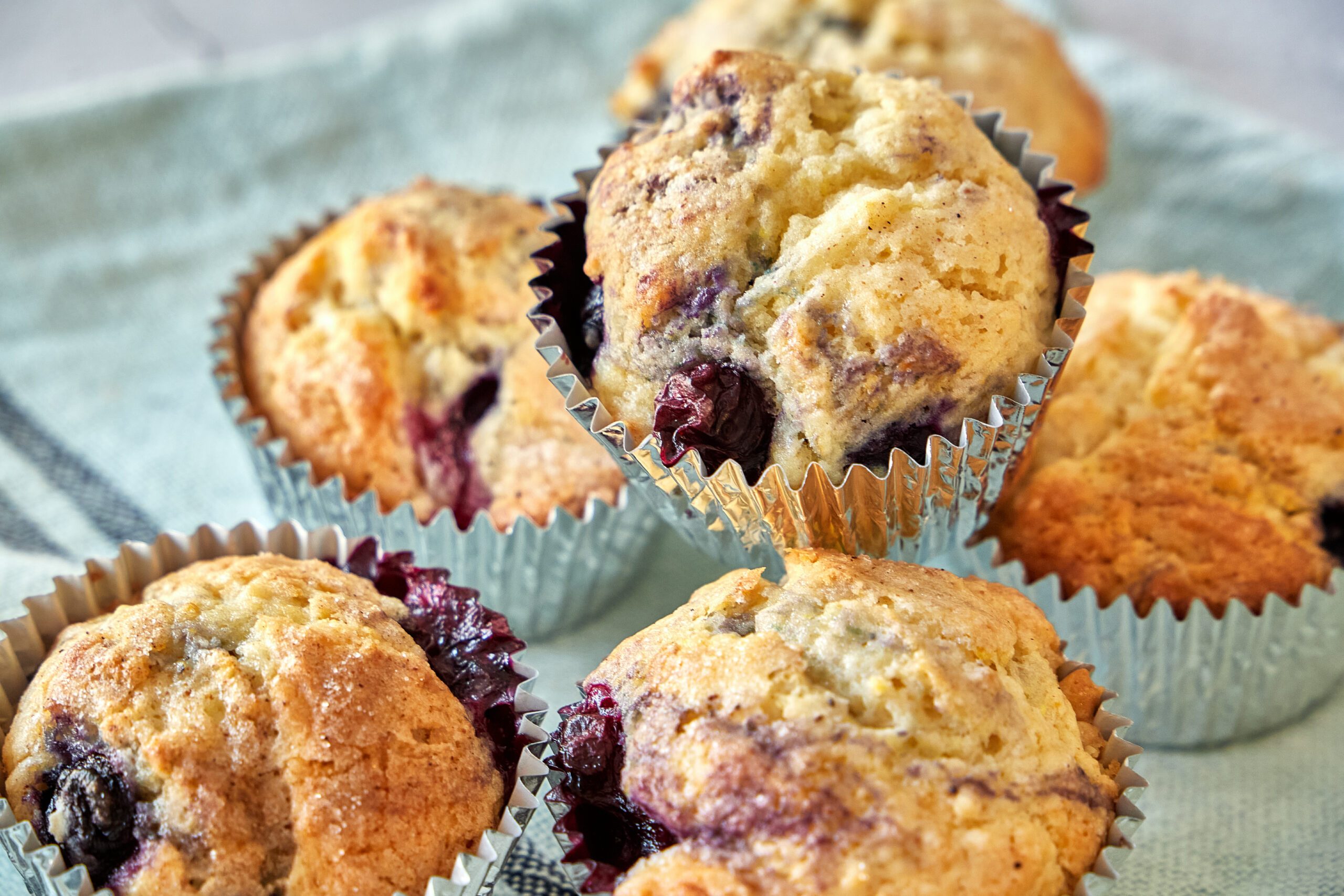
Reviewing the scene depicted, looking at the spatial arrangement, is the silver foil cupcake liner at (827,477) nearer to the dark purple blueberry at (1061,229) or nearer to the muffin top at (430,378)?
the dark purple blueberry at (1061,229)

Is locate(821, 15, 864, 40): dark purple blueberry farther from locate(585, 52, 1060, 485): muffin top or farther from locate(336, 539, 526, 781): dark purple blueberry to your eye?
locate(336, 539, 526, 781): dark purple blueberry

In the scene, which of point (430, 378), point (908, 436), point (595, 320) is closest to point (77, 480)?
point (430, 378)

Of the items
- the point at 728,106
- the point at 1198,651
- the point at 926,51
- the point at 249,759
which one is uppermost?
the point at 728,106

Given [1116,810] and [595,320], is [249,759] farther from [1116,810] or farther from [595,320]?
[1116,810]

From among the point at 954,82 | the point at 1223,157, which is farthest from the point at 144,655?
the point at 1223,157

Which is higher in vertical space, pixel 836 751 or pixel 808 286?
pixel 808 286

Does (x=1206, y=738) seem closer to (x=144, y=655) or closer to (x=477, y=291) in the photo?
(x=477, y=291)

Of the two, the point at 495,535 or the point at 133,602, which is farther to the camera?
the point at 495,535

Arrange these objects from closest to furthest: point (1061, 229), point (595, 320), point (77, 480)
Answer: point (595, 320)
point (1061, 229)
point (77, 480)

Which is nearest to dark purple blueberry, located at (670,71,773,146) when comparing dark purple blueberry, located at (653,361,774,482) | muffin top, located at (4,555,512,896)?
dark purple blueberry, located at (653,361,774,482)

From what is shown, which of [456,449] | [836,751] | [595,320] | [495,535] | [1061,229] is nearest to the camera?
[836,751]
